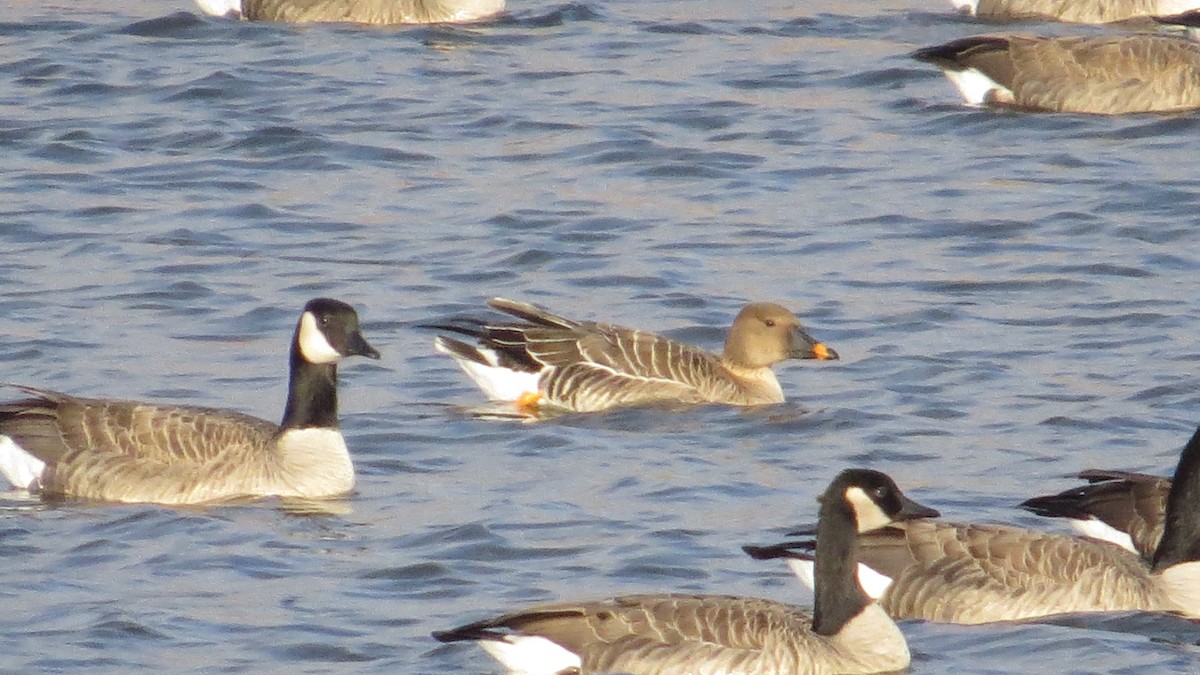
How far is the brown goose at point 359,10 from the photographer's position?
71.1 feet

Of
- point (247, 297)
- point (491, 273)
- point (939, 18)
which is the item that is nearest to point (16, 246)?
point (247, 297)

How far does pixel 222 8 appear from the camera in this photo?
2191 cm

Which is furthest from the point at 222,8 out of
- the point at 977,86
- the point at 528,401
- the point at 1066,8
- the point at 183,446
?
the point at 183,446

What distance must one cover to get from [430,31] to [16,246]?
6.83 m

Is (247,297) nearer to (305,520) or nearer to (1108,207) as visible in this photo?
(305,520)

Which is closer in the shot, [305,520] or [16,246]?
[305,520]

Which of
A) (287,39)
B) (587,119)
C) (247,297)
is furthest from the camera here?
(287,39)

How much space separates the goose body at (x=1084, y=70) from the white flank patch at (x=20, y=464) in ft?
30.2

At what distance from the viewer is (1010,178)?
17.3 meters

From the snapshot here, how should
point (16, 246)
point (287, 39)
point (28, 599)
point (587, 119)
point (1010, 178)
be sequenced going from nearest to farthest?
point (28, 599) < point (16, 246) < point (1010, 178) < point (587, 119) < point (287, 39)

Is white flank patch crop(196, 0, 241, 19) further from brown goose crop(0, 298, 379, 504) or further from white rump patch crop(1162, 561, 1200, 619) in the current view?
white rump patch crop(1162, 561, 1200, 619)

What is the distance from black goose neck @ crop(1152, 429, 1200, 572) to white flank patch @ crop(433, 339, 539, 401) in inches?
168

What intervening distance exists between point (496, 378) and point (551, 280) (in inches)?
85.9

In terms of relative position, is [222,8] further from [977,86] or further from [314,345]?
[314,345]
